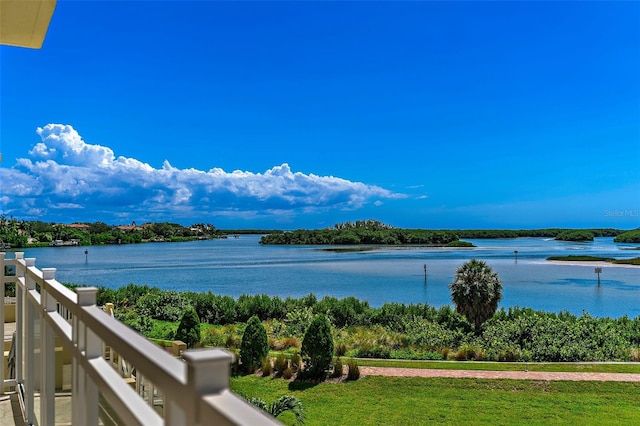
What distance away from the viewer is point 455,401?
352 inches

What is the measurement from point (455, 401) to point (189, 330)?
645 cm

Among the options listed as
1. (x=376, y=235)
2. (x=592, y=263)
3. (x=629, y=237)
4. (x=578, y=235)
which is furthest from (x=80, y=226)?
(x=629, y=237)

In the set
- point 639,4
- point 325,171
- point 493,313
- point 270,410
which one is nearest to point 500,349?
point 493,313

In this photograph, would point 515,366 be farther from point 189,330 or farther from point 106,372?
point 106,372

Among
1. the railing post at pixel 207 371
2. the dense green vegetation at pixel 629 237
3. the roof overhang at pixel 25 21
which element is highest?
the roof overhang at pixel 25 21

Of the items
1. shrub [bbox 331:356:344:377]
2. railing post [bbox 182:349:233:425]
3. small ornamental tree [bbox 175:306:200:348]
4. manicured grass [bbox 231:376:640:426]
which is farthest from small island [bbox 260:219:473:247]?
railing post [bbox 182:349:233:425]

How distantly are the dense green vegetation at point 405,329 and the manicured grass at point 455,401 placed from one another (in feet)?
7.69

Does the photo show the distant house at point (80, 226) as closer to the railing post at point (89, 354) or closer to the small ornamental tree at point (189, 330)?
the small ornamental tree at point (189, 330)

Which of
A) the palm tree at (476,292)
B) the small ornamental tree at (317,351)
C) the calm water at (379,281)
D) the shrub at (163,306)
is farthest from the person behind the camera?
the calm water at (379,281)

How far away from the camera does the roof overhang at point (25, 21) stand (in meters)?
2.96

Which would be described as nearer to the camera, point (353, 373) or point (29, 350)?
point (29, 350)

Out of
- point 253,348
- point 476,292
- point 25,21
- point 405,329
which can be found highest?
point 25,21

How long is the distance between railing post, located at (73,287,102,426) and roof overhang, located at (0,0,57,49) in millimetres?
2180

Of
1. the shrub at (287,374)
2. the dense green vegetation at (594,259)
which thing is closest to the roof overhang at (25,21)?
the shrub at (287,374)
